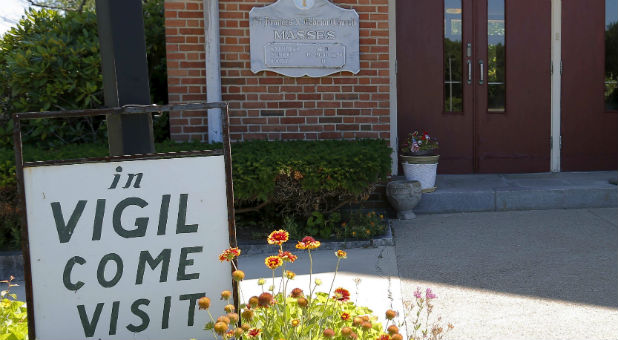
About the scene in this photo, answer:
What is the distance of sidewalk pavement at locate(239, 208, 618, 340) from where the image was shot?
336 centimetres

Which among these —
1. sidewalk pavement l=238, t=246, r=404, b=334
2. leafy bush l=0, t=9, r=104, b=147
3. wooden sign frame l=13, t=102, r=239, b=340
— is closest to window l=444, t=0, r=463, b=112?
sidewalk pavement l=238, t=246, r=404, b=334

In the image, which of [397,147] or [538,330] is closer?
[538,330]

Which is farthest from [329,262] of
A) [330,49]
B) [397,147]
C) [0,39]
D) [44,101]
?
[0,39]

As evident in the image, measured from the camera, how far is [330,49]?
224 inches

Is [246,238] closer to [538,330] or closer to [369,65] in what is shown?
[369,65]

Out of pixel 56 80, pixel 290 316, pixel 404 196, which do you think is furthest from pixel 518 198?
pixel 56 80

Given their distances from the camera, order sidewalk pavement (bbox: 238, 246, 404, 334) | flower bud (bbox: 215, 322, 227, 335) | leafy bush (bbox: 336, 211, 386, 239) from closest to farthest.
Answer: flower bud (bbox: 215, 322, 227, 335), sidewalk pavement (bbox: 238, 246, 404, 334), leafy bush (bbox: 336, 211, 386, 239)

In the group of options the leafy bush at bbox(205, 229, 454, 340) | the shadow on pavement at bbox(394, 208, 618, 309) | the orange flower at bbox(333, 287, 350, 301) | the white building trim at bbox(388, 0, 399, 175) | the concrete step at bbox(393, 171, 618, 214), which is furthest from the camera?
the white building trim at bbox(388, 0, 399, 175)

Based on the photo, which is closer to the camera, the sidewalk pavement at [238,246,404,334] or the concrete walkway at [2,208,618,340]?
the concrete walkway at [2,208,618,340]

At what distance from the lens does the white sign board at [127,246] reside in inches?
80.7

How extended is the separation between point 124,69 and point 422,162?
4147mm

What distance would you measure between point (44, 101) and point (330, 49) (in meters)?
2.65

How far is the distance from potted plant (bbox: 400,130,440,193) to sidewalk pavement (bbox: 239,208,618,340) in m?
0.37

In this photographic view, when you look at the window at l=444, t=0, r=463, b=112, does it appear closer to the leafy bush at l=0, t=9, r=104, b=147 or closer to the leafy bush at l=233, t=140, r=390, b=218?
the leafy bush at l=233, t=140, r=390, b=218
